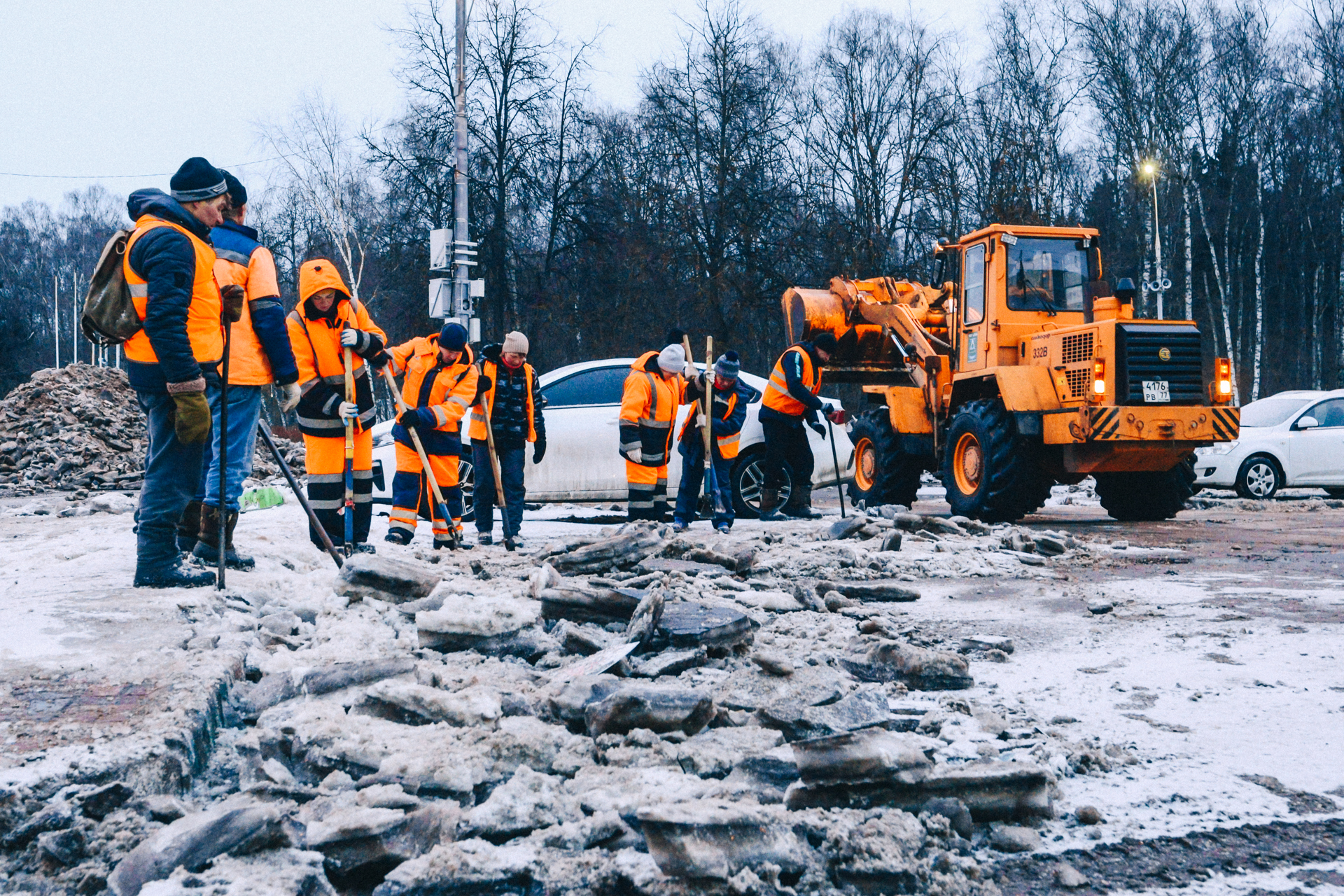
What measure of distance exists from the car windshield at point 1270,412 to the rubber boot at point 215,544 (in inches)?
550

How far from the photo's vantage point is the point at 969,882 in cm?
243

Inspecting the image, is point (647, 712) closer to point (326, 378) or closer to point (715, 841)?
point (715, 841)

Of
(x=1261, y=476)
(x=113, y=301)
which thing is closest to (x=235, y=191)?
(x=113, y=301)

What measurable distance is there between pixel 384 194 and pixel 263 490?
56.0 feet

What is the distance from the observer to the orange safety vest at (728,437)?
9867 mm

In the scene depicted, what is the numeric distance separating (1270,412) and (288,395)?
14458mm

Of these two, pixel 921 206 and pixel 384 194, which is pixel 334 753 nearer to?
pixel 384 194

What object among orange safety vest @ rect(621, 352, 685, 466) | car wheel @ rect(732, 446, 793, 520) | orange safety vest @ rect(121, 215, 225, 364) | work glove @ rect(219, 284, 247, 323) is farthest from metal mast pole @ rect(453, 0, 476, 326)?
orange safety vest @ rect(121, 215, 225, 364)

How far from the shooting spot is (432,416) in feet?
25.4

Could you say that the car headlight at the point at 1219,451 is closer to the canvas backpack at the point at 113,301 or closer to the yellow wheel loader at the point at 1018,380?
the yellow wheel loader at the point at 1018,380

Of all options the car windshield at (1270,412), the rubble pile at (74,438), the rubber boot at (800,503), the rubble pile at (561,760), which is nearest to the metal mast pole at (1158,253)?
the car windshield at (1270,412)

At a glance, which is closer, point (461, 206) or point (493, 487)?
point (493, 487)

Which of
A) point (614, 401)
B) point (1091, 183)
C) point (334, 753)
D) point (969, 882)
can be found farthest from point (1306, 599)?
point (1091, 183)

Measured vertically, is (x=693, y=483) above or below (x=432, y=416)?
below
